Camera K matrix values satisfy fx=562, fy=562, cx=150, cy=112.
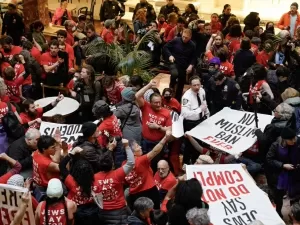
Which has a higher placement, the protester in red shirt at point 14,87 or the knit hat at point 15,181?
the knit hat at point 15,181

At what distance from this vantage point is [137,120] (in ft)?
24.4

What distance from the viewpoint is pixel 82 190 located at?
18.0ft

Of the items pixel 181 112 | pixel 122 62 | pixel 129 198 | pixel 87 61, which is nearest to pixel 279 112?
pixel 181 112

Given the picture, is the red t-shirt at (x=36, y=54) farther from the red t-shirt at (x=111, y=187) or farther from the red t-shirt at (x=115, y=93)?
the red t-shirt at (x=111, y=187)

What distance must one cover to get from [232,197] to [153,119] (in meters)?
1.71

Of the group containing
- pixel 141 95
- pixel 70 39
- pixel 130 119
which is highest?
pixel 141 95

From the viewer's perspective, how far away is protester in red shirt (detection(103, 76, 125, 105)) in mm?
7941

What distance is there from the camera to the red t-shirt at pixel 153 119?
288 inches

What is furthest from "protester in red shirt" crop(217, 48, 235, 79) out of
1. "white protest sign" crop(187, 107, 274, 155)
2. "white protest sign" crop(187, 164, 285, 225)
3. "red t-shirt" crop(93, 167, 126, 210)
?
"red t-shirt" crop(93, 167, 126, 210)

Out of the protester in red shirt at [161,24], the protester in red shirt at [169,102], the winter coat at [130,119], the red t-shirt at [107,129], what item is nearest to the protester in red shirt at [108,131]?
the red t-shirt at [107,129]

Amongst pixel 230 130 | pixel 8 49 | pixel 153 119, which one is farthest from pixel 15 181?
pixel 8 49

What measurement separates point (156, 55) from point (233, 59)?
319 centimetres

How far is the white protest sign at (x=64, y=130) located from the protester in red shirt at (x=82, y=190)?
161cm

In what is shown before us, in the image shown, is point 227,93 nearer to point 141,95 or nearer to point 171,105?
point 171,105
